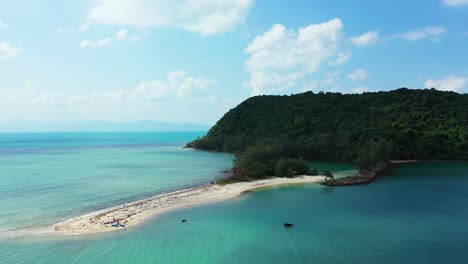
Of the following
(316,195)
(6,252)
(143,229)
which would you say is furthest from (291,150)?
(6,252)

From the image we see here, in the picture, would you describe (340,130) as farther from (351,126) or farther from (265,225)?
(265,225)

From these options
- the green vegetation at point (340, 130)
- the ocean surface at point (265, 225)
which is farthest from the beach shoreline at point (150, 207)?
the green vegetation at point (340, 130)


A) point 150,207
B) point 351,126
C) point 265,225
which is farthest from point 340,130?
point 150,207

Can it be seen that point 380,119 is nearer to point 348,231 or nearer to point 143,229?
point 348,231

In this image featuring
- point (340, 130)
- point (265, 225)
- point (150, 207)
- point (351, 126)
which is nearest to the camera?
point (265, 225)

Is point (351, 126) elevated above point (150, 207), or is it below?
above

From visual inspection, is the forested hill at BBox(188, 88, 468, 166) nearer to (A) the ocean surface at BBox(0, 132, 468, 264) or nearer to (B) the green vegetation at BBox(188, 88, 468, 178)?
(B) the green vegetation at BBox(188, 88, 468, 178)
